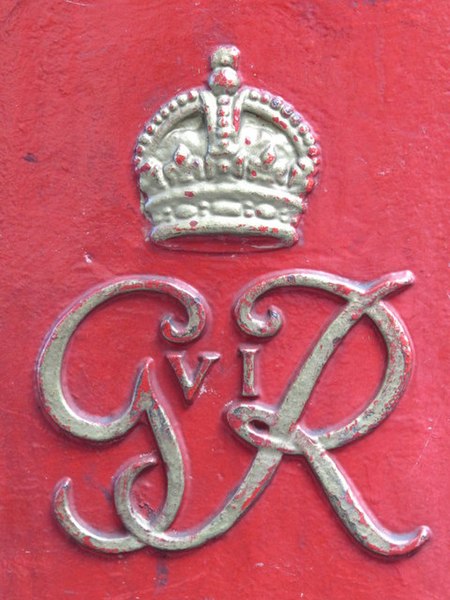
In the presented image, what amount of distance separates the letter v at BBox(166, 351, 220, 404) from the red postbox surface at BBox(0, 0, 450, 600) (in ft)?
0.04

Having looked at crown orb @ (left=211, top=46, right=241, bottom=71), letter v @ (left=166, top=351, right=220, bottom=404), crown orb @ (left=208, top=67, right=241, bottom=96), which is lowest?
letter v @ (left=166, top=351, right=220, bottom=404)

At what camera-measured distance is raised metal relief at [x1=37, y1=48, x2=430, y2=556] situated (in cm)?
81

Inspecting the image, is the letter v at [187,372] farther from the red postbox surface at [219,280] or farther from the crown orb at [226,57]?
the crown orb at [226,57]

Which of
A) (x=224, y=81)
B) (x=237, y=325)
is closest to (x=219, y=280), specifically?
(x=237, y=325)

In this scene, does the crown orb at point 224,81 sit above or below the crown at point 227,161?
above

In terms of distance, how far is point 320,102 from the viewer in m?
0.82

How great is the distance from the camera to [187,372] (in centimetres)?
84

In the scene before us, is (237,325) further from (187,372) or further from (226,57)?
(226,57)

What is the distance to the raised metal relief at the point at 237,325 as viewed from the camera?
81 centimetres

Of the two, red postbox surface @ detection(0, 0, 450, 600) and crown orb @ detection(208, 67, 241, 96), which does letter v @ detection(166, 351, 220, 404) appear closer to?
red postbox surface @ detection(0, 0, 450, 600)

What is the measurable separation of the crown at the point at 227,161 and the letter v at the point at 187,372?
0.39 feet

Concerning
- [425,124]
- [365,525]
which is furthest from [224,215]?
[365,525]

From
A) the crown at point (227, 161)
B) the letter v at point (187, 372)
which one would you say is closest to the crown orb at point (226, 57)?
the crown at point (227, 161)

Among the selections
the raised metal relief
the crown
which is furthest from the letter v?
the crown
